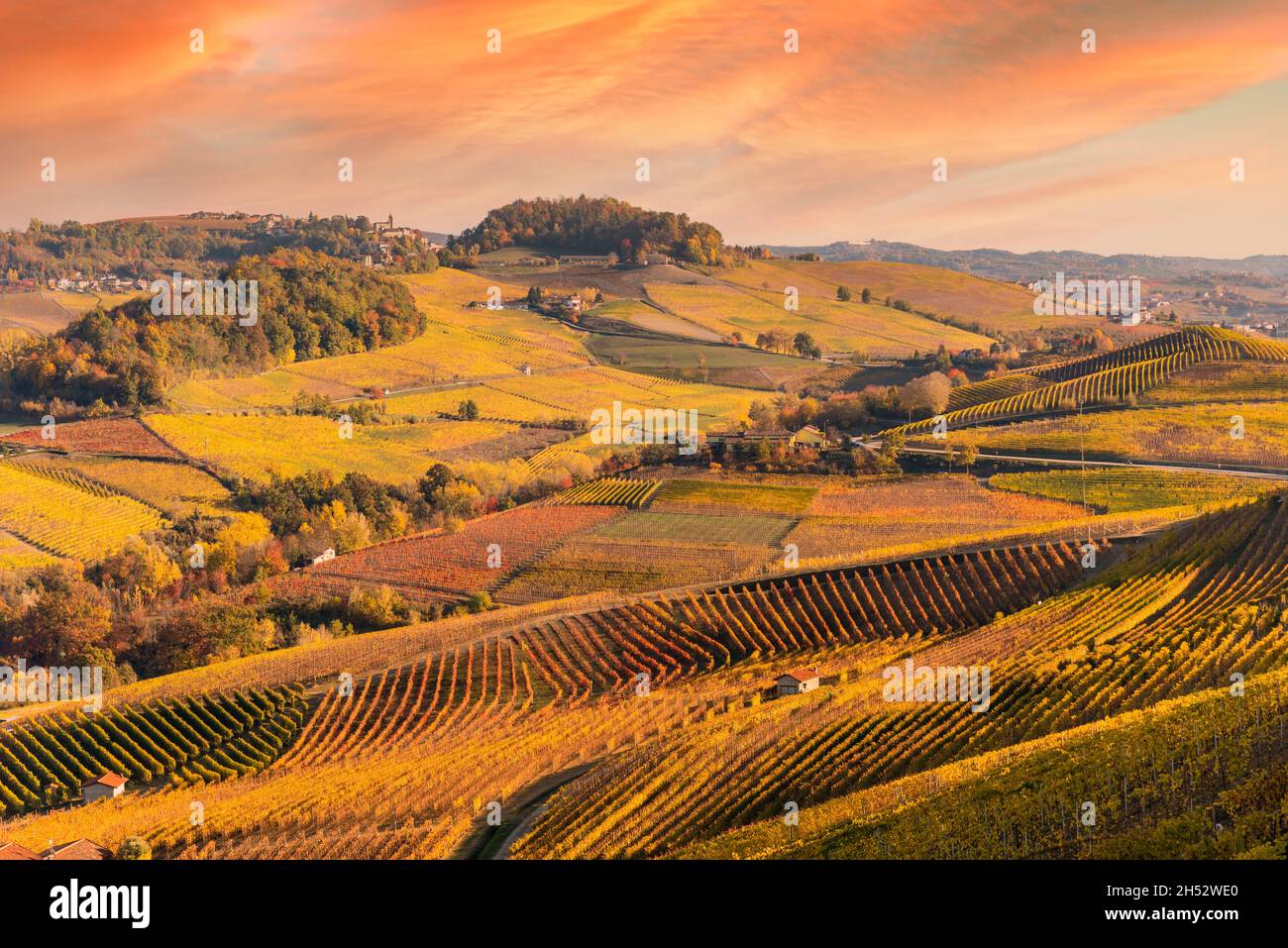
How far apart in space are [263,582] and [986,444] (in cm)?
3421

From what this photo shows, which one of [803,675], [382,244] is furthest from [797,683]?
[382,244]

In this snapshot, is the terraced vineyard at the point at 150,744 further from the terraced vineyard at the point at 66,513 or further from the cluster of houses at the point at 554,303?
the cluster of houses at the point at 554,303

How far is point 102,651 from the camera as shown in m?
35.7

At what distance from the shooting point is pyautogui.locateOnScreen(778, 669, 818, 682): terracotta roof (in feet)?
87.5

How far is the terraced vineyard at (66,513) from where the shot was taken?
47.5m

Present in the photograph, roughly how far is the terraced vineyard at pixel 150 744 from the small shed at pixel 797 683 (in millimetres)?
12292

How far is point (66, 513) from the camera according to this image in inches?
2007

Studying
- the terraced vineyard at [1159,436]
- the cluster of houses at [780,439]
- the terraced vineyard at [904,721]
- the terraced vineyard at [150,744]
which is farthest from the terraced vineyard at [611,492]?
the terraced vineyard at [904,721]

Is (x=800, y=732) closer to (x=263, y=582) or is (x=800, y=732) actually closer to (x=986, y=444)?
(x=263, y=582)

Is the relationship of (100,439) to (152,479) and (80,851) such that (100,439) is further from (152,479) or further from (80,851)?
(80,851)

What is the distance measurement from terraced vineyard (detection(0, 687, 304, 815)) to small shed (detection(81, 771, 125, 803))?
1.04 feet

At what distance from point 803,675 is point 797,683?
463 mm

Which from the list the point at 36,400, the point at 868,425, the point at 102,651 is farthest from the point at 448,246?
the point at 102,651
